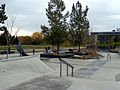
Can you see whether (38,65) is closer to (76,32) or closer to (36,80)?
(36,80)

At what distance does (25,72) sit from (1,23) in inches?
842

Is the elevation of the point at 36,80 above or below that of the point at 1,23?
below

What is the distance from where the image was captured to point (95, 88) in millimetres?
11203

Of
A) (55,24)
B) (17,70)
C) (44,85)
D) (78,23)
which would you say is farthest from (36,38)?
(44,85)

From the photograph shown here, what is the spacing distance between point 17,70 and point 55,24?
2189 centimetres

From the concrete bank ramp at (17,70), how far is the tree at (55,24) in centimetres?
1806

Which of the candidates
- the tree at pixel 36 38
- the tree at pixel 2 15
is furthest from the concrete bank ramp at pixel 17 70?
the tree at pixel 36 38

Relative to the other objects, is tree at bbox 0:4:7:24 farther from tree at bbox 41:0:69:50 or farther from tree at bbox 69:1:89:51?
tree at bbox 69:1:89:51

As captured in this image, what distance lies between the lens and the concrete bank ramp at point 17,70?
38.8 feet

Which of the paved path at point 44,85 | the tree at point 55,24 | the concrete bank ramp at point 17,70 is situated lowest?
the paved path at point 44,85

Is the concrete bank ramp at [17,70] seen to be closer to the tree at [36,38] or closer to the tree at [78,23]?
the tree at [78,23]

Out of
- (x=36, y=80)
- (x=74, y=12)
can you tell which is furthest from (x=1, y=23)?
(x=36, y=80)

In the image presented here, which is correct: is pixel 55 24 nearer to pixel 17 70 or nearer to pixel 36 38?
pixel 17 70

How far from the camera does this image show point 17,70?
14297mm
